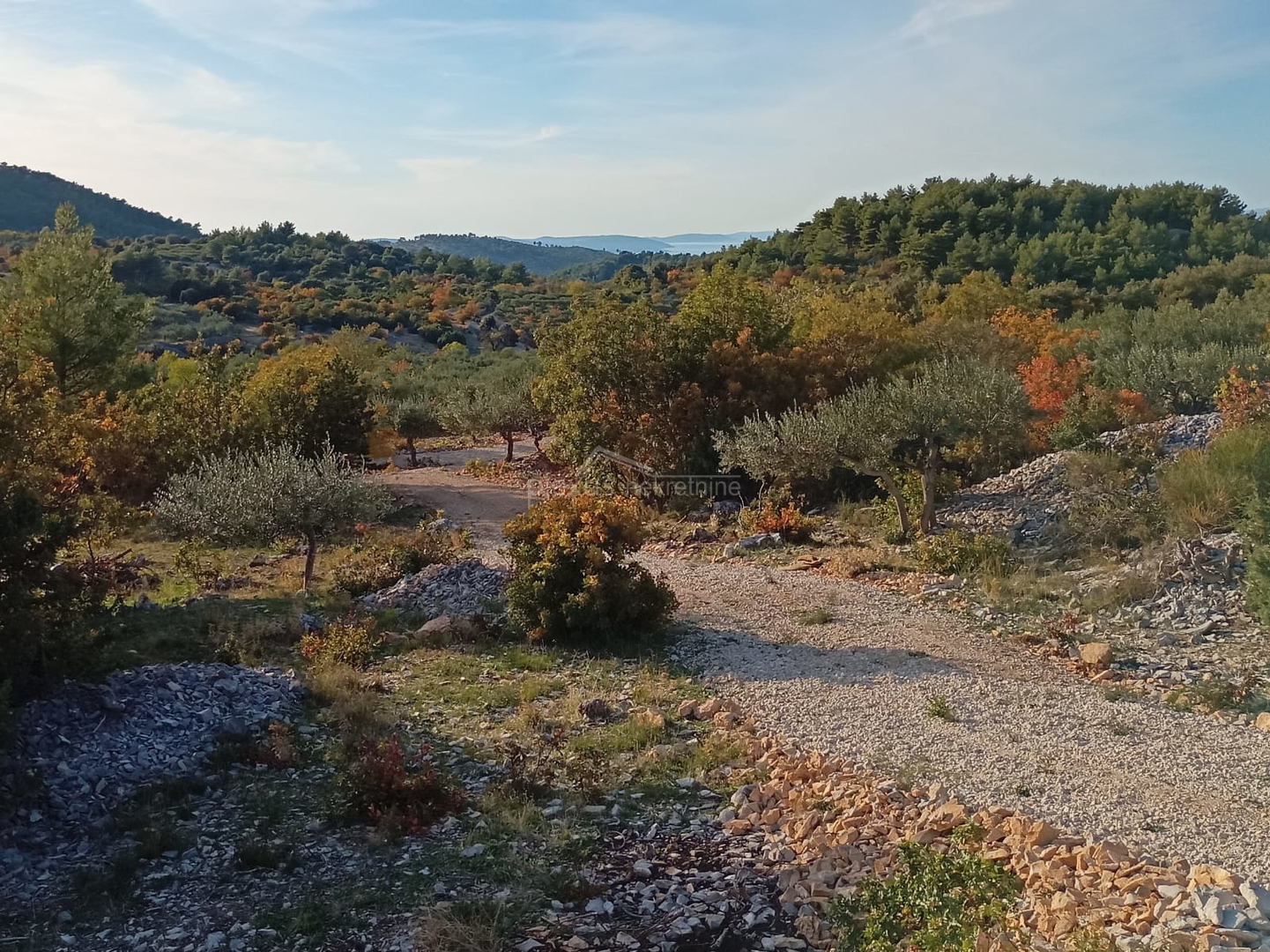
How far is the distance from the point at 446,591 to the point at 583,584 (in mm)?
2606

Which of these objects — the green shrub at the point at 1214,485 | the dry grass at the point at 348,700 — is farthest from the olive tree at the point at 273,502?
the green shrub at the point at 1214,485

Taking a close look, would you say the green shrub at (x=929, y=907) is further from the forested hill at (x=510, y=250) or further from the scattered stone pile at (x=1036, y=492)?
the forested hill at (x=510, y=250)

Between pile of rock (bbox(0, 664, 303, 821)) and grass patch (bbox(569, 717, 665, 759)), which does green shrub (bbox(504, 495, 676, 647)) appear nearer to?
grass patch (bbox(569, 717, 665, 759))

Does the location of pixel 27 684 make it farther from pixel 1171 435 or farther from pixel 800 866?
pixel 1171 435

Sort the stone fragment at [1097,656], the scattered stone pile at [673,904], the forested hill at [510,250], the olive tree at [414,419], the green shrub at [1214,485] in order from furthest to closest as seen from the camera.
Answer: the forested hill at [510,250], the olive tree at [414,419], the green shrub at [1214,485], the stone fragment at [1097,656], the scattered stone pile at [673,904]

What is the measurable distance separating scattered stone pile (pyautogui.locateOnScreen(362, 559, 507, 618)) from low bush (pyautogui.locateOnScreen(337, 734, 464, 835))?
182 inches

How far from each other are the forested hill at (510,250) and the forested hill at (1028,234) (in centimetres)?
7667

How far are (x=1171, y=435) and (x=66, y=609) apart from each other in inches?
629

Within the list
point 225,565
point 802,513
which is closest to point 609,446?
point 802,513

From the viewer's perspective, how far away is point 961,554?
12.1m

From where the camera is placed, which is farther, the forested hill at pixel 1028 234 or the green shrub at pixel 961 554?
the forested hill at pixel 1028 234

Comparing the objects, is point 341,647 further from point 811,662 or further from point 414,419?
point 414,419

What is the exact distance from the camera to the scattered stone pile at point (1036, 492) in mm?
13531

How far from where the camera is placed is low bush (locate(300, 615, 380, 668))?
948cm
